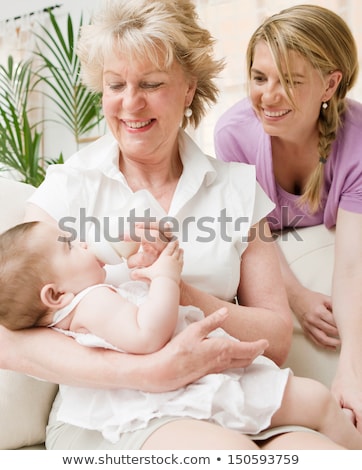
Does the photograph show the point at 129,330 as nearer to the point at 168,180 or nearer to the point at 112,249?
the point at 112,249

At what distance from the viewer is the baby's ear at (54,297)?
3.90 ft

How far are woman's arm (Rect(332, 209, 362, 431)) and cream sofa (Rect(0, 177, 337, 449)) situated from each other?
10 cm

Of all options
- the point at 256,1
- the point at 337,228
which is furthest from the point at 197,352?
the point at 256,1

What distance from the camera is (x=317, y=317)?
1.74 m

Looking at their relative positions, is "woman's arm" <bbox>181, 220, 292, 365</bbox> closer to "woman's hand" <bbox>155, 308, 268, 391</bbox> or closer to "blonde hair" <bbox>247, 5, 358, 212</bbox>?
"woman's hand" <bbox>155, 308, 268, 391</bbox>

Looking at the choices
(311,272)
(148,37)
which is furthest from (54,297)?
(311,272)

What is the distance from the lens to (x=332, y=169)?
1.87 m

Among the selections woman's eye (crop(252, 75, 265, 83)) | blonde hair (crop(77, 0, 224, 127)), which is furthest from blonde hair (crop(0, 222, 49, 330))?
woman's eye (crop(252, 75, 265, 83))

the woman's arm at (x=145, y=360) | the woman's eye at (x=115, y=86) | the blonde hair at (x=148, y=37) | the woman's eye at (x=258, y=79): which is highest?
the blonde hair at (x=148, y=37)

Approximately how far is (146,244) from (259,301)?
0.40 meters

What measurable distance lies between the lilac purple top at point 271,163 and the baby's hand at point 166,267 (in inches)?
29.7

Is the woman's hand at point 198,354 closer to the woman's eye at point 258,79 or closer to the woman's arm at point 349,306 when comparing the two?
the woman's arm at point 349,306

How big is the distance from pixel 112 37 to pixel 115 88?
0.12m
